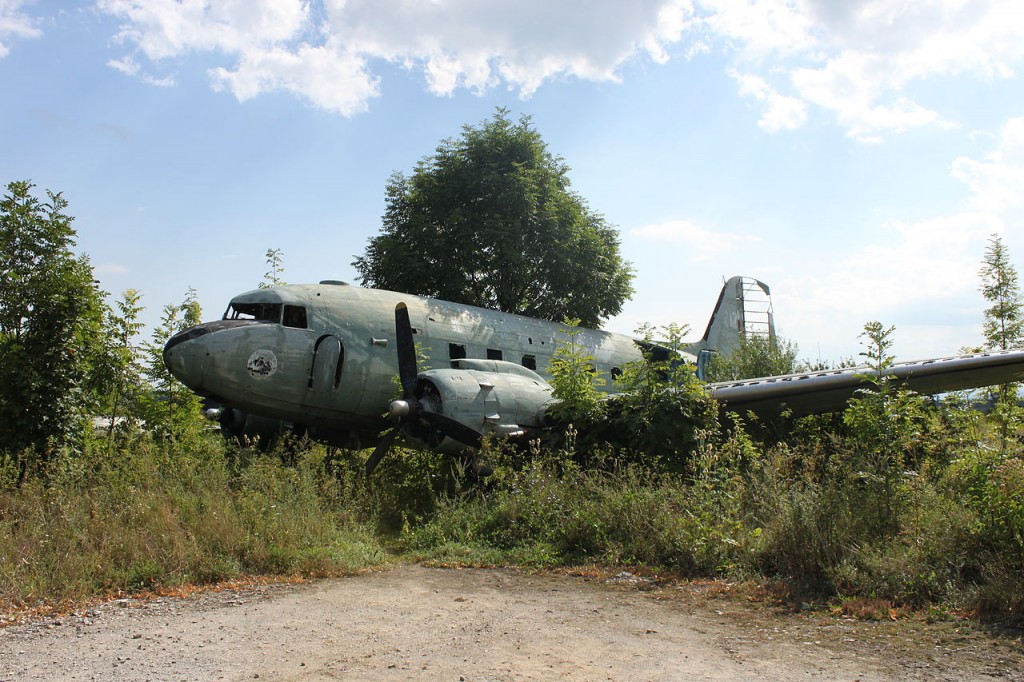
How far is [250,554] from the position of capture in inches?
290

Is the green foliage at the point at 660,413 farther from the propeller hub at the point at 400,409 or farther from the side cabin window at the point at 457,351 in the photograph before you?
the side cabin window at the point at 457,351

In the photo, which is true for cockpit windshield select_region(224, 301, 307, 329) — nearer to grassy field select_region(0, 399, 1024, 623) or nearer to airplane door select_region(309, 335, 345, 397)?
airplane door select_region(309, 335, 345, 397)

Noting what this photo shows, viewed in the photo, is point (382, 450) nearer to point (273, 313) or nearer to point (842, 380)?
point (273, 313)

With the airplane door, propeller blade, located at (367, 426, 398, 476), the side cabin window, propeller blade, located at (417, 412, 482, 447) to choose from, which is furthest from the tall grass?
the side cabin window

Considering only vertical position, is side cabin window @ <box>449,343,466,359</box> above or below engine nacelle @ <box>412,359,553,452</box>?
above

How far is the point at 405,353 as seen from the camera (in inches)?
447

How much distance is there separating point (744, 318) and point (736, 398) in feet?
43.4

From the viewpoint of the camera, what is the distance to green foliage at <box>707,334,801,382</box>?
1975 cm

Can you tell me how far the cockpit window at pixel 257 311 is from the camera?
12.0 m

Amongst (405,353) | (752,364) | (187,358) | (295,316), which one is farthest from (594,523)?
(752,364)

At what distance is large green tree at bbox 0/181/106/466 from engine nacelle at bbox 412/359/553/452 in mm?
5482

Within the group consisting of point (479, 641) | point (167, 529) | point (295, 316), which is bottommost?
point (479, 641)

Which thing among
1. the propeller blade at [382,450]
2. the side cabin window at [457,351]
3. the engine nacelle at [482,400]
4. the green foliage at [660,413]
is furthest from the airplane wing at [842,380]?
the propeller blade at [382,450]

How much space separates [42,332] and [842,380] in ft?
42.0
